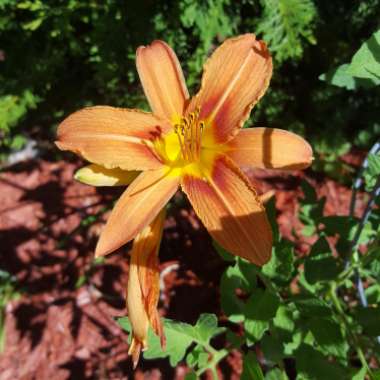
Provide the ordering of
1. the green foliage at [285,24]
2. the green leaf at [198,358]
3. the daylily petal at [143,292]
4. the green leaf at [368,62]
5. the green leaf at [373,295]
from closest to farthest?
1. the green leaf at [368,62]
2. the daylily petal at [143,292]
3. the green leaf at [198,358]
4. the green leaf at [373,295]
5. the green foliage at [285,24]

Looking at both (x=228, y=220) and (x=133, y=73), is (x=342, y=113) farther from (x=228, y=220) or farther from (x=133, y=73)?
(x=228, y=220)

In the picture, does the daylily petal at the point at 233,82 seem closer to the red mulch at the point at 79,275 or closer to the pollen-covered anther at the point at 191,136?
the pollen-covered anther at the point at 191,136

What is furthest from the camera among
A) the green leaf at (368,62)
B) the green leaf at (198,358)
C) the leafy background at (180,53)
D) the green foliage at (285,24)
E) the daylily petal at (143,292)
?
the leafy background at (180,53)

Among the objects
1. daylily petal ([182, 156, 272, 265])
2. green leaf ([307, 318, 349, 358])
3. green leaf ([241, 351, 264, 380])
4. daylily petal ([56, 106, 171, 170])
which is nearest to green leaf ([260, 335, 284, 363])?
green leaf ([307, 318, 349, 358])

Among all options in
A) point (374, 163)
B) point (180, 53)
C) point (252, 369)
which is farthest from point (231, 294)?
point (180, 53)

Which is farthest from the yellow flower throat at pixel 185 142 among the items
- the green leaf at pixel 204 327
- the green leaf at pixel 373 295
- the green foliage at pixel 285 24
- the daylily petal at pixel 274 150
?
the green foliage at pixel 285 24

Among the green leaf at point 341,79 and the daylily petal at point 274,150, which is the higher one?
the green leaf at point 341,79

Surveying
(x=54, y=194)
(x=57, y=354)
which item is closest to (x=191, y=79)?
(x=54, y=194)

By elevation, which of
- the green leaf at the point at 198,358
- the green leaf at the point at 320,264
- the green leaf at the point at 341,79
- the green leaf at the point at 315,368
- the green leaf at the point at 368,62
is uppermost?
the green leaf at the point at 368,62
